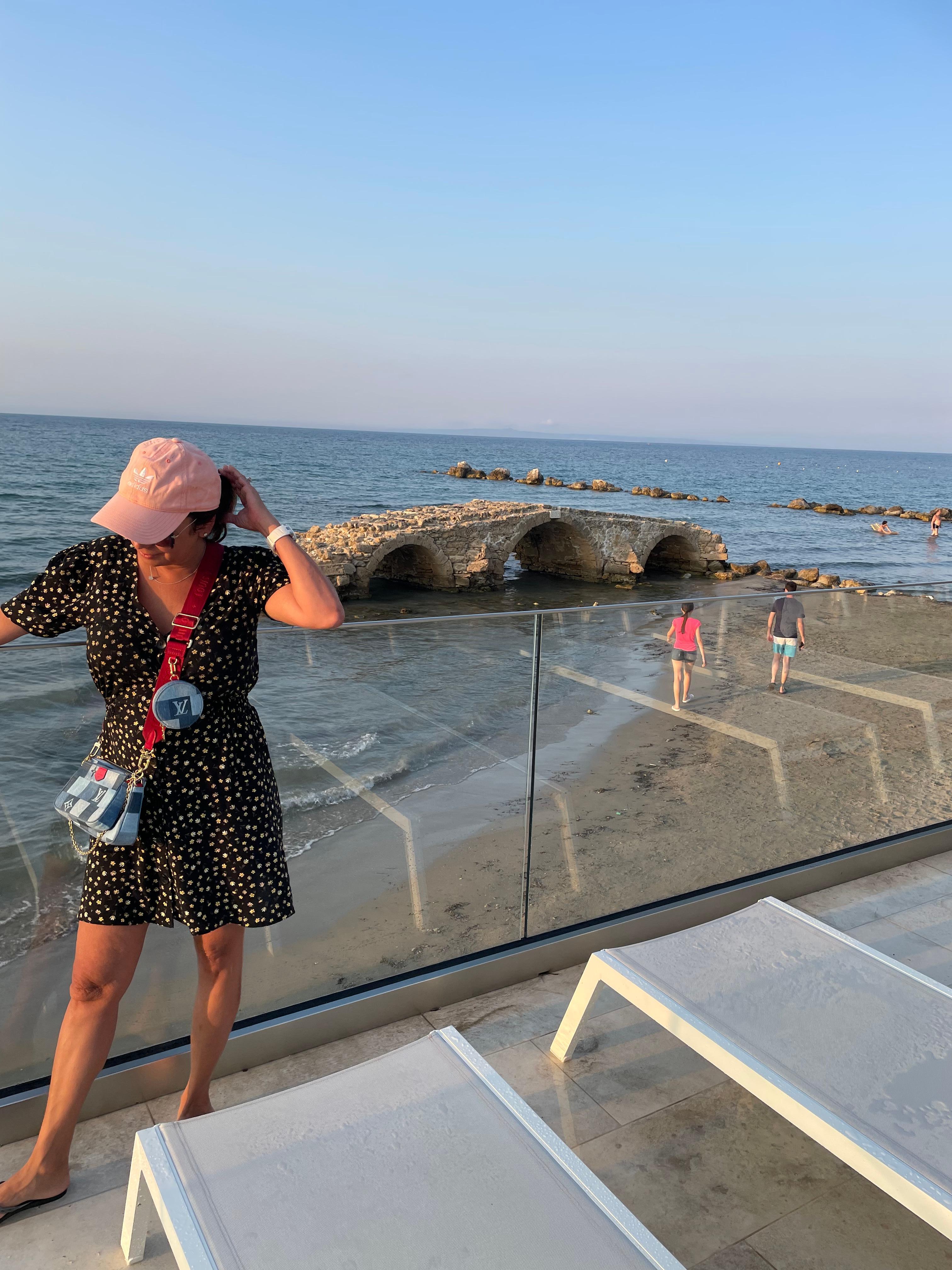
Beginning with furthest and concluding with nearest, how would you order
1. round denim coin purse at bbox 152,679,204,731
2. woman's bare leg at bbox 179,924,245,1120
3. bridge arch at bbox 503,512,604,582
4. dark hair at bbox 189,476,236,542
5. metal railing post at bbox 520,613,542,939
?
bridge arch at bbox 503,512,604,582 < metal railing post at bbox 520,613,542,939 < woman's bare leg at bbox 179,924,245,1120 < dark hair at bbox 189,476,236,542 < round denim coin purse at bbox 152,679,204,731

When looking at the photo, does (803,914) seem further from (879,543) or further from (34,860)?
(879,543)

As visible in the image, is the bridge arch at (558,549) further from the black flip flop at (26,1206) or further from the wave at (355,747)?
the black flip flop at (26,1206)

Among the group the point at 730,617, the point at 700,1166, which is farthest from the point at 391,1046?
the point at 730,617

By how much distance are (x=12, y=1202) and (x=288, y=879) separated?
2.58 ft

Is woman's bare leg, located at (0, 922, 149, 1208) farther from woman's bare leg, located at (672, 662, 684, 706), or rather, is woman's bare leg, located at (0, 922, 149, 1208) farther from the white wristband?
woman's bare leg, located at (672, 662, 684, 706)

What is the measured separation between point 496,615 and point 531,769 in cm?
51

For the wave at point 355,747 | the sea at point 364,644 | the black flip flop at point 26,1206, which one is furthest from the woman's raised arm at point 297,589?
the black flip flop at point 26,1206

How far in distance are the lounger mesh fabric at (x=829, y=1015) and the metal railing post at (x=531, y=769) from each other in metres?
0.55

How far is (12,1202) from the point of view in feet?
5.58

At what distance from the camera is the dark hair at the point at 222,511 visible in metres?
1.69

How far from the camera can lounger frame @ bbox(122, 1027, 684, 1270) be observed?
1.26m

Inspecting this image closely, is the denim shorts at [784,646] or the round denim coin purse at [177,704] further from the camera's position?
the denim shorts at [784,646]

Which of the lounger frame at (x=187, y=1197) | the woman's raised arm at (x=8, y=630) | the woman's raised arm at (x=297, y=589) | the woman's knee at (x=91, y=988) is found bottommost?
the lounger frame at (x=187, y=1197)

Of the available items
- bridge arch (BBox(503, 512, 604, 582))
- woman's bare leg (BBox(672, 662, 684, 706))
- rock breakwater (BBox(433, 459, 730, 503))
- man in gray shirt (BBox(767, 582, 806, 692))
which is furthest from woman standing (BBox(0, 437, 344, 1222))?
rock breakwater (BBox(433, 459, 730, 503))
